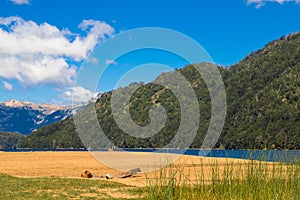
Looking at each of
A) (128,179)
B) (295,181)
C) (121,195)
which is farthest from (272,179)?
(128,179)

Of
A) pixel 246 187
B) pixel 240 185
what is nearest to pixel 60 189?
pixel 240 185

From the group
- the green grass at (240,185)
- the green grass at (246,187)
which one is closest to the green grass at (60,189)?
the green grass at (240,185)

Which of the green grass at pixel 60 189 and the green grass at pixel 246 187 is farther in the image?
the green grass at pixel 60 189

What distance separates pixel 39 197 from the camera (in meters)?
21.2

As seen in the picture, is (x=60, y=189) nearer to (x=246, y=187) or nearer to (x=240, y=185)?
(x=240, y=185)

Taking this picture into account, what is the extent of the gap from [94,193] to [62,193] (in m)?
1.85

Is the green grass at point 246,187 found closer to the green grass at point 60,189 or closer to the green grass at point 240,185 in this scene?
the green grass at point 240,185

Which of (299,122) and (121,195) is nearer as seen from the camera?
(121,195)

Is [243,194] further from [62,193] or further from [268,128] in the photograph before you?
[268,128]

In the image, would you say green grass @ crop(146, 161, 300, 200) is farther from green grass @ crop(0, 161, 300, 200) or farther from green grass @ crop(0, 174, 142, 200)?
green grass @ crop(0, 174, 142, 200)

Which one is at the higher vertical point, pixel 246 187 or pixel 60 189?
pixel 246 187

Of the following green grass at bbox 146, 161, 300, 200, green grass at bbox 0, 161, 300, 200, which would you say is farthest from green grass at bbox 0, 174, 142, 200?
green grass at bbox 146, 161, 300, 200

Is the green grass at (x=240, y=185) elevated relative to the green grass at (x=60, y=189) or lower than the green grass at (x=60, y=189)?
elevated

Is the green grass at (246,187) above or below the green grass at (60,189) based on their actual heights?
above
